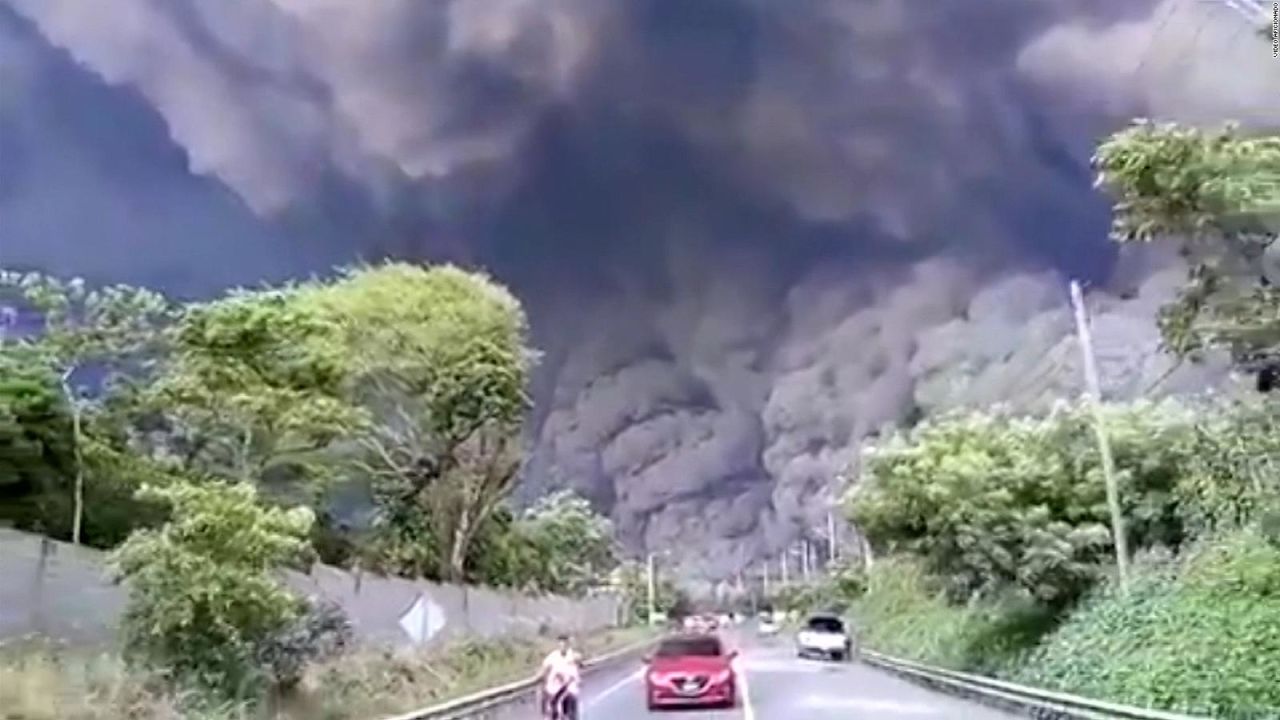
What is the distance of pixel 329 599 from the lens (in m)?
22.7

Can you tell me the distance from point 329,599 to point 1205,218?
13242 mm

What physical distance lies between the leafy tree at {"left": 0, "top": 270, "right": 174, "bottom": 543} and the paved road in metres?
9.36

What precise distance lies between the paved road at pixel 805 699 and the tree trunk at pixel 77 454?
7393mm

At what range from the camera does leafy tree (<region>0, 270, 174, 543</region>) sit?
25.3 m

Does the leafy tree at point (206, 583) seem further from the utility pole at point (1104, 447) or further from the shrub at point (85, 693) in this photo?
the utility pole at point (1104, 447)

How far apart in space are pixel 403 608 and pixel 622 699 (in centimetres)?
575

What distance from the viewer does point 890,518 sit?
84.2 ft

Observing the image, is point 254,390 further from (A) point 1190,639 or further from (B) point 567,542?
(B) point 567,542

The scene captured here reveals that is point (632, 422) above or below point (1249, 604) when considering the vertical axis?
above

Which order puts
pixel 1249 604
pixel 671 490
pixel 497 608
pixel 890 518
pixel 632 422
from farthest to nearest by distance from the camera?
pixel 671 490, pixel 632 422, pixel 497 608, pixel 890 518, pixel 1249 604

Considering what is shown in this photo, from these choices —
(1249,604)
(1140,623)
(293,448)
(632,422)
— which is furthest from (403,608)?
(632,422)

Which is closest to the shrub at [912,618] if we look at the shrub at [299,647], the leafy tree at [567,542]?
the leafy tree at [567,542]

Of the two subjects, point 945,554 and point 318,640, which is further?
point 945,554

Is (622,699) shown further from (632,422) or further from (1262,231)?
(632,422)
